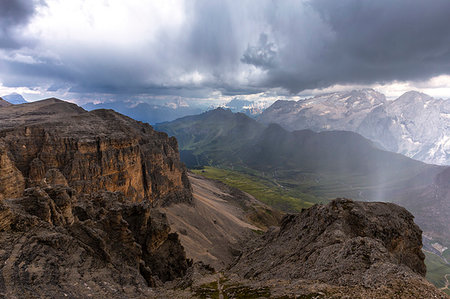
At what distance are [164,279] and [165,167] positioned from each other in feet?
211

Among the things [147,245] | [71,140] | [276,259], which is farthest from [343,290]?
[71,140]

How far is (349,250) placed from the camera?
97.7 feet

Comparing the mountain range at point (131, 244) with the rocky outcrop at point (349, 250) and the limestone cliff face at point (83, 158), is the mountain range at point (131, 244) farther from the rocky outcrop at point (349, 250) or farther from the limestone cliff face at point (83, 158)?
the limestone cliff face at point (83, 158)

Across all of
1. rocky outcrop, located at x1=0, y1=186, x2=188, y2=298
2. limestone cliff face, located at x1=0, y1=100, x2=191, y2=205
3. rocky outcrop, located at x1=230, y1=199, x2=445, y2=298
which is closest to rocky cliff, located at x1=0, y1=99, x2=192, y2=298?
rocky outcrop, located at x1=0, y1=186, x2=188, y2=298

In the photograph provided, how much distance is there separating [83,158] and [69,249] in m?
48.5

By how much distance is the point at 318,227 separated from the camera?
4319cm

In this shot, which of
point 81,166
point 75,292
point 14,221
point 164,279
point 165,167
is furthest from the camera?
point 165,167

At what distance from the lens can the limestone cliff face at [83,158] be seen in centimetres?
6328

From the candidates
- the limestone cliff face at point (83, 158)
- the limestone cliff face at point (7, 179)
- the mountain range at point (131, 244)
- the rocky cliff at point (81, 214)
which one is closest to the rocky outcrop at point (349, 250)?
the mountain range at point (131, 244)

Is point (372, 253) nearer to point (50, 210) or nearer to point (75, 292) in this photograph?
point (75, 292)

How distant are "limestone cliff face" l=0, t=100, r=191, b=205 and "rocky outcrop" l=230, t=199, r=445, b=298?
162 feet

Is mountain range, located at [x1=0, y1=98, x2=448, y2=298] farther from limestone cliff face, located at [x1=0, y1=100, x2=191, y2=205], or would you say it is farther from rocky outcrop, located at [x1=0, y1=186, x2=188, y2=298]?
limestone cliff face, located at [x1=0, y1=100, x2=191, y2=205]

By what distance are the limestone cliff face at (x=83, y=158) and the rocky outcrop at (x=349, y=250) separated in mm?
49274

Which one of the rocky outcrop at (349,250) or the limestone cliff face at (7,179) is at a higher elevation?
the limestone cliff face at (7,179)
